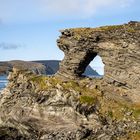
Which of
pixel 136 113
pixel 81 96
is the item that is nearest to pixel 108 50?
pixel 81 96

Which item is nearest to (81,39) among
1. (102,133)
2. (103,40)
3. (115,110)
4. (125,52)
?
(103,40)

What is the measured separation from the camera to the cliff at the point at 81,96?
54688mm

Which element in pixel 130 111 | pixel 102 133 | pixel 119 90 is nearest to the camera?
pixel 102 133

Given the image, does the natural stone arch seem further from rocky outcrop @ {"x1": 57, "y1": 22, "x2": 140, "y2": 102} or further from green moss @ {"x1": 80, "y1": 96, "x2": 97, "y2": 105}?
green moss @ {"x1": 80, "y1": 96, "x2": 97, "y2": 105}

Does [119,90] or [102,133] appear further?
[119,90]

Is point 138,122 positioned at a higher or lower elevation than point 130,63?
lower

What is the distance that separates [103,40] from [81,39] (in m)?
3.30

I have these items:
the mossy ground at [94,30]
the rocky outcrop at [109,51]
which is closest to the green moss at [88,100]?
the rocky outcrop at [109,51]

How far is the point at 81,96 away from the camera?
58812 mm

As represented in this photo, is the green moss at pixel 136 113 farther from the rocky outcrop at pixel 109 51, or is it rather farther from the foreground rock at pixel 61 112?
the rocky outcrop at pixel 109 51

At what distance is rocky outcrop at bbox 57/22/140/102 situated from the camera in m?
59.3

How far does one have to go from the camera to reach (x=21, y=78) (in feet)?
206

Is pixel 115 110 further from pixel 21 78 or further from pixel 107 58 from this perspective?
pixel 21 78

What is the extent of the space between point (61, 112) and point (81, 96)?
402 cm
